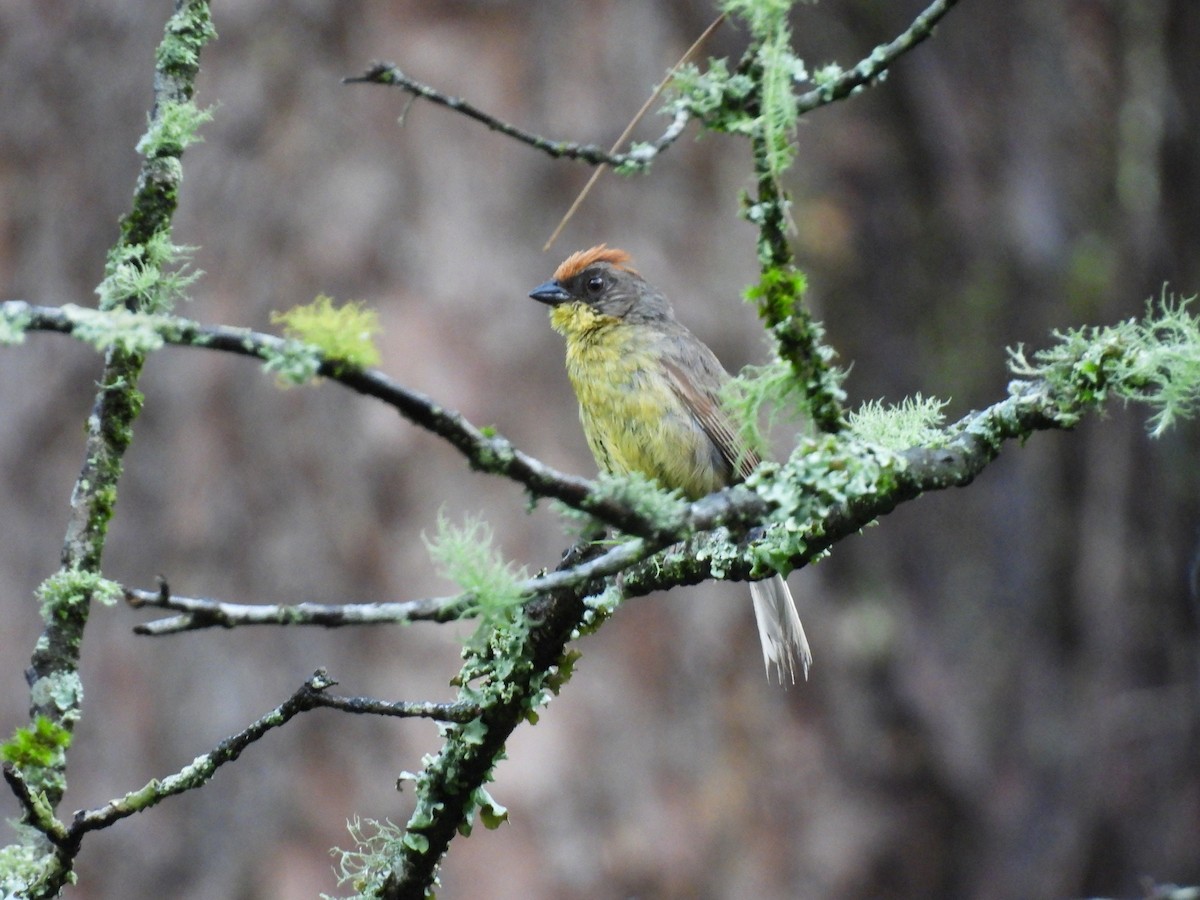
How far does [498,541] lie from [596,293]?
6.01 ft

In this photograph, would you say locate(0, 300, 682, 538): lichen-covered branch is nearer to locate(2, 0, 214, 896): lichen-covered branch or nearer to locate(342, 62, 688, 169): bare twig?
locate(2, 0, 214, 896): lichen-covered branch

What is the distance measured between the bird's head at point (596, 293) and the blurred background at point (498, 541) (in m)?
1.40

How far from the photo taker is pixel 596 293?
4.99 metres

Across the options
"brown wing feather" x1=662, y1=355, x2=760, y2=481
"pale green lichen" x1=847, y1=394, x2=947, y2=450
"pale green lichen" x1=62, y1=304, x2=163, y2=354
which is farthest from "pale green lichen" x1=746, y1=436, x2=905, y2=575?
"brown wing feather" x1=662, y1=355, x2=760, y2=481

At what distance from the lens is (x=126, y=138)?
6.45 metres

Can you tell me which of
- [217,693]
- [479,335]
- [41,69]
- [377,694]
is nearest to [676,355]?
[479,335]

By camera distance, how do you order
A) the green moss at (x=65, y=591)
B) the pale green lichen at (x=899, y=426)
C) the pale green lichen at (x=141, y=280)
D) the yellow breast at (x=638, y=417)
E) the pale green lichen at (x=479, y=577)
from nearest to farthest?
the pale green lichen at (x=479, y=577)
the green moss at (x=65, y=591)
the pale green lichen at (x=141, y=280)
the pale green lichen at (x=899, y=426)
the yellow breast at (x=638, y=417)

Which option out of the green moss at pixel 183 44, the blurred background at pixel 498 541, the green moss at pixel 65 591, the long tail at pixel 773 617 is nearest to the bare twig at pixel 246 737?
the green moss at pixel 65 591

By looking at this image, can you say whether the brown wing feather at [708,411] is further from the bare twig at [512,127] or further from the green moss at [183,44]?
the green moss at [183,44]

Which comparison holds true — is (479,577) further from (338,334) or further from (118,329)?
(118,329)

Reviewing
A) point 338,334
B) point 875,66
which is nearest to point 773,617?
point 875,66

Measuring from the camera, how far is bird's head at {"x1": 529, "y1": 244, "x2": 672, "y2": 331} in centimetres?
493

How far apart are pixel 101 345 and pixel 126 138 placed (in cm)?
522

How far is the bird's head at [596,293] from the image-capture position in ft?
16.2
